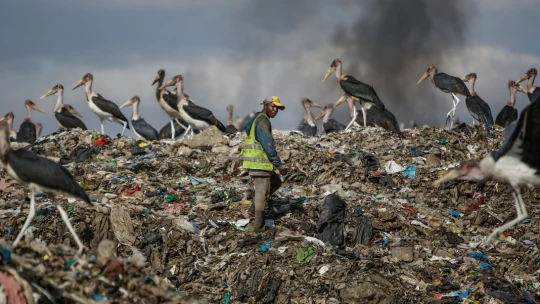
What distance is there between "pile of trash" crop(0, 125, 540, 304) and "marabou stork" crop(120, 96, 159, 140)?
6.63 metres

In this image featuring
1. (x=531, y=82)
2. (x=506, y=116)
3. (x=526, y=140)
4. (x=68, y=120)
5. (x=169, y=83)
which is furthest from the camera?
(x=531, y=82)

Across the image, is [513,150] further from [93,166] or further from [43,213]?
[93,166]

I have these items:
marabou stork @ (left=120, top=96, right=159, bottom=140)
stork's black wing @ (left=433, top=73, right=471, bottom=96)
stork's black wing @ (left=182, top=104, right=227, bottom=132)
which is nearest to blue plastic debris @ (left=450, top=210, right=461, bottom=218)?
stork's black wing @ (left=433, top=73, right=471, bottom=96)

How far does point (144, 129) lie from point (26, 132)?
363cm

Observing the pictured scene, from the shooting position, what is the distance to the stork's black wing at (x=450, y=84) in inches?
724

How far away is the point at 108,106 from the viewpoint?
64.1 feet

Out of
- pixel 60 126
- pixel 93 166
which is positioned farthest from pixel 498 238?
pixel 60 126

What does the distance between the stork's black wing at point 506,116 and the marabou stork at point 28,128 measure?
12565 millimetres

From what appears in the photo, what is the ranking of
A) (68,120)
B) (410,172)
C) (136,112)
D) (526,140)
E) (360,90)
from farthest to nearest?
1. (136,112)
2. (68,120)
3. (360,90)
4. (410,172)
5. (526,140)

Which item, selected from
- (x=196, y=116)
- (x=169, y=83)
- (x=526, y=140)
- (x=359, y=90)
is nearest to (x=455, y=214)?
(x=526, y=140)

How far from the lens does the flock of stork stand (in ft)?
21.6

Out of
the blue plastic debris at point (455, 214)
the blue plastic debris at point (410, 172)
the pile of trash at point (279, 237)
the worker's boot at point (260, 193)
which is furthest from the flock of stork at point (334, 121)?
the worker's boot at point (260, 193)

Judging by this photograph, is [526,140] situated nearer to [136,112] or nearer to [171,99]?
[171,99]

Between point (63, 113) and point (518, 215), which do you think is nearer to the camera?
point (518, 215)
